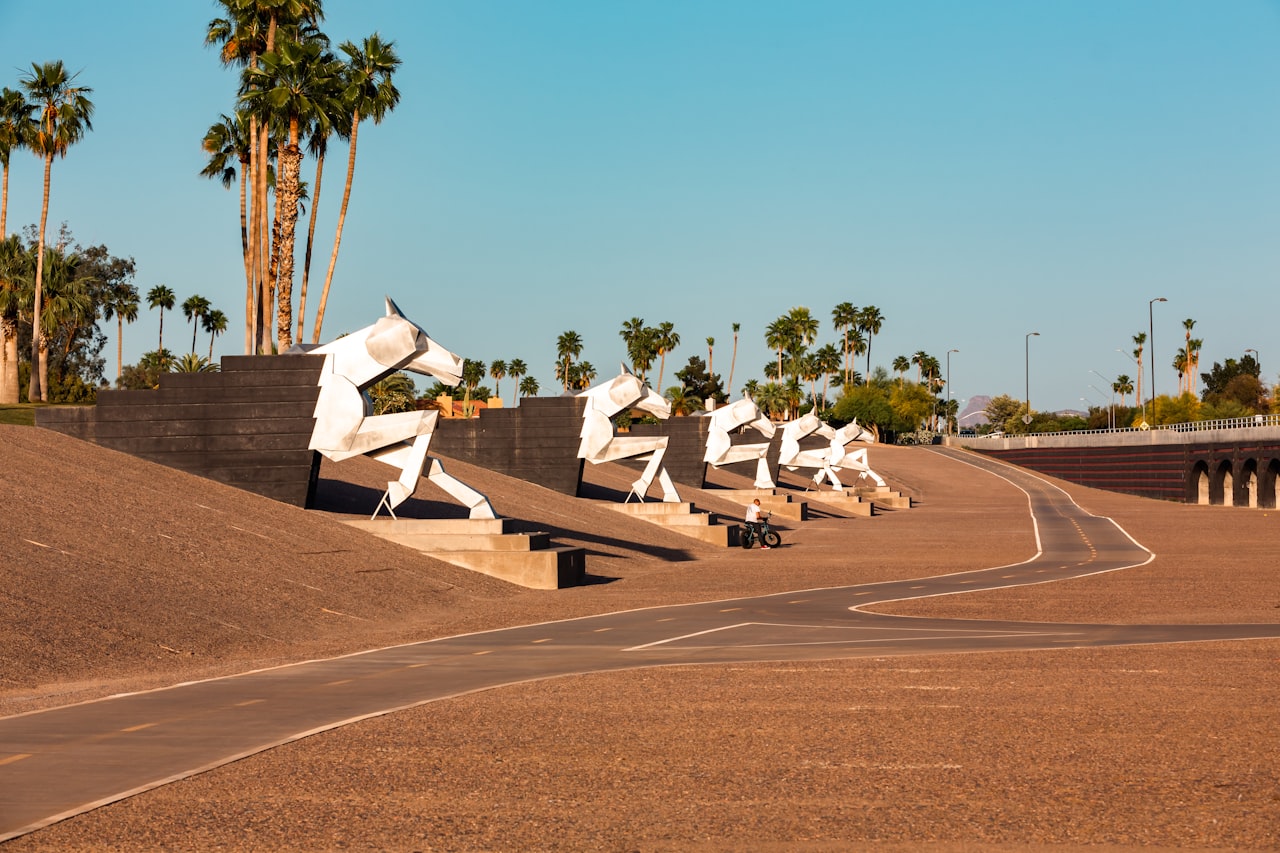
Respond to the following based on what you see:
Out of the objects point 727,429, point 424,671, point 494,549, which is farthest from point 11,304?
point 424,671

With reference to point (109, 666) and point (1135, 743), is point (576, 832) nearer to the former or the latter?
point (1135, 743)

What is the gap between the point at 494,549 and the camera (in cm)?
2991

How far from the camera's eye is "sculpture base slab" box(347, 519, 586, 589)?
29297mm

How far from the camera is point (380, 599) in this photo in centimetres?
2467

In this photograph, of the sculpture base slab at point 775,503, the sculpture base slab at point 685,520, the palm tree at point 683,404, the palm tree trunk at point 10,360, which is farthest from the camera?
the palm tree at point 683,404

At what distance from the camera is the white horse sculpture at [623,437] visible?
45.9 m

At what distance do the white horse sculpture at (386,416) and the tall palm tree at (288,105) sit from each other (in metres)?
16.4

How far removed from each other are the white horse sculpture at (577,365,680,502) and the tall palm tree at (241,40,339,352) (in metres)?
11.6

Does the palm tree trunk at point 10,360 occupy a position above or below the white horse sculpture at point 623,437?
above

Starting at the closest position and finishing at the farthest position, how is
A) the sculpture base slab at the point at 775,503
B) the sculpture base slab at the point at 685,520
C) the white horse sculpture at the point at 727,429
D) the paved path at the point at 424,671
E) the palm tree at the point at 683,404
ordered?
the paved path at the point at 424,671, the sculpture base slab at the point at 685,520, the sculpture base slab at the point at 775,503, the white horse sculpture at the point at 727,429, the palm tree at the point at 683,404

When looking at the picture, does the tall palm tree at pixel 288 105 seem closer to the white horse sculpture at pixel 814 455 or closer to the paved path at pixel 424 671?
the paved path at pixel 424 671

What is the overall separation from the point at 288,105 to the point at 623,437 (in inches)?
674

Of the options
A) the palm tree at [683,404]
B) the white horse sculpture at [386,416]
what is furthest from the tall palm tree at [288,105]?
the palm tree at [683,404]

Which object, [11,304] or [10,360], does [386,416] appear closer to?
[10,360]
